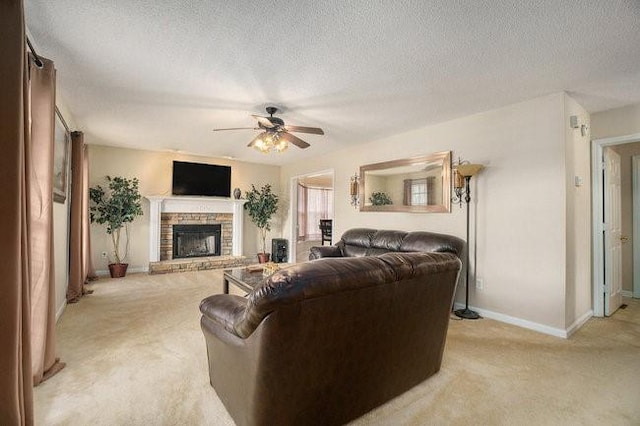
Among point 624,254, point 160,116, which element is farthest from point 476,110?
point 160,116

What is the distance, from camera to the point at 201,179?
21.1ft

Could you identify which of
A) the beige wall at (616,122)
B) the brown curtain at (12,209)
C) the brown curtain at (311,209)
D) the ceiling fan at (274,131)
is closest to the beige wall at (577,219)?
the beige wall at (616,122)

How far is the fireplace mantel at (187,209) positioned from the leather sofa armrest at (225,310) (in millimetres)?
4968

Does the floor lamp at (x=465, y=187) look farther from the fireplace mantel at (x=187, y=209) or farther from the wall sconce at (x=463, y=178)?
the fireplace mantel at (x=187, y=209)

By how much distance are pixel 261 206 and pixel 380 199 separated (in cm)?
313

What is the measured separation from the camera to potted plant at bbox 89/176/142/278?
530cm

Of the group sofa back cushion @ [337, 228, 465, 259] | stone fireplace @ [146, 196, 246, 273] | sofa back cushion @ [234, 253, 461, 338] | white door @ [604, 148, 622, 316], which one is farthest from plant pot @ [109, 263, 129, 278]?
white door @ [604, 148, 622, 316]

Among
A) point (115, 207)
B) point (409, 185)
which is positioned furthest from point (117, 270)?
point (409, 185)

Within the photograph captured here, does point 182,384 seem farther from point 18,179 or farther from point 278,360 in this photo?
point 18,179

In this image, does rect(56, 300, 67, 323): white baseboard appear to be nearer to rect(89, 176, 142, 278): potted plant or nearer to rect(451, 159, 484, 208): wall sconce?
rect(89, 176, 142, 278): potted plant

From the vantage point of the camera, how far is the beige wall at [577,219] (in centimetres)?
298

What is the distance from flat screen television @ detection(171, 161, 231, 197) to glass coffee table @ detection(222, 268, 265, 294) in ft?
10.7

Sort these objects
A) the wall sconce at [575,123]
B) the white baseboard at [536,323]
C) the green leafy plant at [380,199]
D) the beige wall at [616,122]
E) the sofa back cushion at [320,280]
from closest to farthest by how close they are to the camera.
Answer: the sofa back cushion at [320,280] < the white baseboard at [536,323] < the wall sconce at [575,123] < the beige wall at [616,122] < the green leafy plant at [380,199]

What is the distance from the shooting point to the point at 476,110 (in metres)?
3.49
